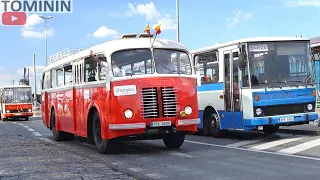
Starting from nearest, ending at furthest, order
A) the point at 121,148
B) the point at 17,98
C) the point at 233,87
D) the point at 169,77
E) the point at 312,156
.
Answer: the point at 312,156 → the point at 169,77 → the point at 121,148 → the point at 233,87 → the point at 17,98

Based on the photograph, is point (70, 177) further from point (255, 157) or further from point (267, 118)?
point (267, 118)

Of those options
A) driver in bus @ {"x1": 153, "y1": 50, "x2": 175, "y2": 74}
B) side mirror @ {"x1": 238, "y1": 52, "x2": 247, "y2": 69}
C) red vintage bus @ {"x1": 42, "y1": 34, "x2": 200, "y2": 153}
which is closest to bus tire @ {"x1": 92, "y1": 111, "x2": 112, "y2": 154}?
red vintage bus @ {"x1": 42, "y1": 34, "x2": 200, "y2": 153}

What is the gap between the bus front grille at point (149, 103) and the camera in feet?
33.1

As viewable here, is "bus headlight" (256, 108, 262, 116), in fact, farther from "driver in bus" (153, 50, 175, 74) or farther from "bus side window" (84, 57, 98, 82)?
"bus side window" (84, 57, 98, 82)

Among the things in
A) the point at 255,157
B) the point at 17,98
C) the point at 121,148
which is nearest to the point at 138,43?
the point at 121,148

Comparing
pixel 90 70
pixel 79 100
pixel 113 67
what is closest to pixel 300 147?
pixel 113 67

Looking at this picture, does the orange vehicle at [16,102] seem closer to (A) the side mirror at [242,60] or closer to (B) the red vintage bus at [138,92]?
(B) the red vintage bus at [138,92]

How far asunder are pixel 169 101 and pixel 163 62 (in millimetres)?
1054

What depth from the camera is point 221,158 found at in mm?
9711

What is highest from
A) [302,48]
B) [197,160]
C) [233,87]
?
[302,48]

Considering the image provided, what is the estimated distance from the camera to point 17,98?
37.0 metres

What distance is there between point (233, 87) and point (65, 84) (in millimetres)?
5244

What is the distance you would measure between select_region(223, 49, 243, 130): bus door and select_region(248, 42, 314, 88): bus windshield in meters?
0.67

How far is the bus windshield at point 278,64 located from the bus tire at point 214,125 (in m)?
2.29
